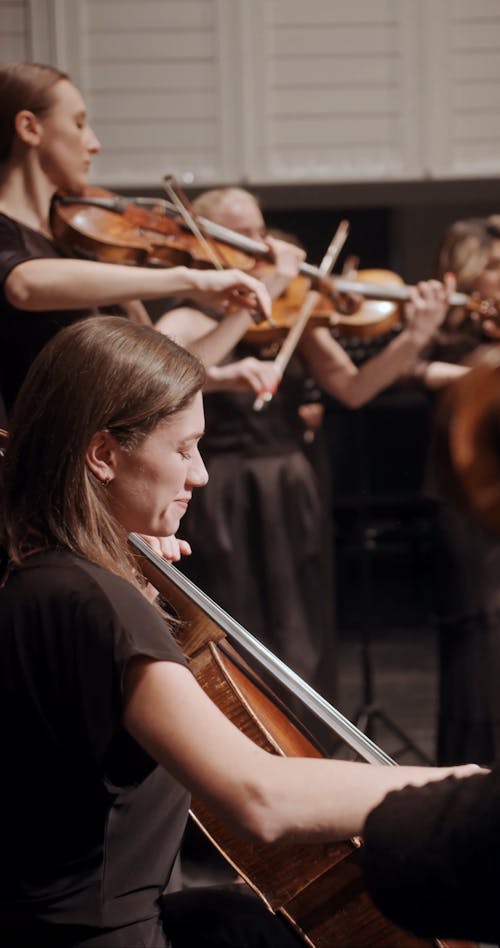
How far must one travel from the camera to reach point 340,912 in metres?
1.22

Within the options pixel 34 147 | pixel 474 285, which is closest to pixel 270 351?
pixel 474 285

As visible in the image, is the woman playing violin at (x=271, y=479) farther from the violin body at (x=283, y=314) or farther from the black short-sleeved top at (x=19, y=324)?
the black short-sleeved top at (x=19, y=324)

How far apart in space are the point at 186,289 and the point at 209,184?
238 cm

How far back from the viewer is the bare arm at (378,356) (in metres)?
3.10

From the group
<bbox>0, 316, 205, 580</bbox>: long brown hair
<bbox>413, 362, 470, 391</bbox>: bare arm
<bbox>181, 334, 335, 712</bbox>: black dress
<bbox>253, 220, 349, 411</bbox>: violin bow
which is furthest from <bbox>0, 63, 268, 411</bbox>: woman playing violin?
<bbox>0, 316, 205, 580</bbox>: long brown hair

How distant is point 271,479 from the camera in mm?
2994

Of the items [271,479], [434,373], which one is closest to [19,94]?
[271,479]

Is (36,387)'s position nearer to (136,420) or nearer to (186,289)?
(136,420)

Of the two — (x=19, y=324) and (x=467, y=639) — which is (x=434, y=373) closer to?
(x=467, y=639)

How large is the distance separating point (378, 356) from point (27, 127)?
1.04m

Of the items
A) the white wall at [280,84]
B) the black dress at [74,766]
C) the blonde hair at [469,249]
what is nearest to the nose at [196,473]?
the black dress at [74,766]

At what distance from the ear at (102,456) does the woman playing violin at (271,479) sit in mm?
1456

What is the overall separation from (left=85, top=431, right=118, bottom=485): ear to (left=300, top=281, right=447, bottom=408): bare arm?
1.79m

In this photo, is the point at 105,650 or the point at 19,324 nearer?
the point at 105,650
